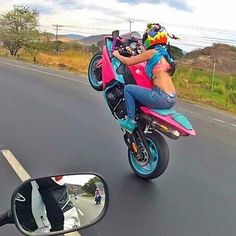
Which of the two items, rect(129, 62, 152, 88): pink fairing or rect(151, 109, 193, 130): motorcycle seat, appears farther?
rect(129, 62, 152, 88): pink fairing

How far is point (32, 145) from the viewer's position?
6.92m

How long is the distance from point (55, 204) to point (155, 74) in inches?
142

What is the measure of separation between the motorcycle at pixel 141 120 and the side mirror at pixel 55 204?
316 centimetres

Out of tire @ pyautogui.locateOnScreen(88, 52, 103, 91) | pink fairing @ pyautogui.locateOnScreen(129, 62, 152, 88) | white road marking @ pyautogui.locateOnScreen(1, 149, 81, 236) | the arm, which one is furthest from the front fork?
tire @ pyautogui.locateOnScreen(88, 52, 103, 91)

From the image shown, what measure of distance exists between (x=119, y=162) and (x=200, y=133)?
324cm

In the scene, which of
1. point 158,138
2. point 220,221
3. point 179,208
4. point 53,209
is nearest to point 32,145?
point 158,138

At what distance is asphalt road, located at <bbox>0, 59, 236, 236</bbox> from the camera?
178 inches

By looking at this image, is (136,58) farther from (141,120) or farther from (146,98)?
(141,120)

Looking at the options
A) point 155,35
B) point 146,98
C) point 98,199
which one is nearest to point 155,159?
point 146,98

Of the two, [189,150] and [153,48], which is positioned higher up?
[153,48]

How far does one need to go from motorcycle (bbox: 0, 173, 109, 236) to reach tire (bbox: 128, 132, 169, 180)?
3.30 meters

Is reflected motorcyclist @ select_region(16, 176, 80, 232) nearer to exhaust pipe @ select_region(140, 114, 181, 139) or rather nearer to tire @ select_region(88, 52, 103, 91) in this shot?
exhaust pipe @ select_region(140, 114, 181, 139)

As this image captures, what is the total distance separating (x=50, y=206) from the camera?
204cm

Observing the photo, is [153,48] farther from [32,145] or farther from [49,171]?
[32,145]
